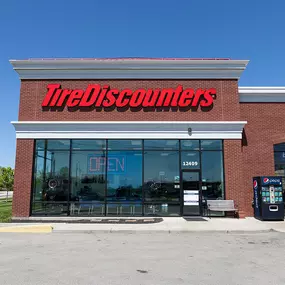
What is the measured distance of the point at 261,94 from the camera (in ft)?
55.0

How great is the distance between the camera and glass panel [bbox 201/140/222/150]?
639 inches

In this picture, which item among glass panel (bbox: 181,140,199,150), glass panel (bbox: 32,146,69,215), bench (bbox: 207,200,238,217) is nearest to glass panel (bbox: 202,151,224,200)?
bench (bbox: 207,200,238,217)

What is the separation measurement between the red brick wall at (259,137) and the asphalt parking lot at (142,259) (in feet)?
17.1

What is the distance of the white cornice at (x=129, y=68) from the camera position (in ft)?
52.9

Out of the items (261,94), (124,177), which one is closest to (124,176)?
(124,177)

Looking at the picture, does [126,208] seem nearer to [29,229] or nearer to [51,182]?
[51,182]

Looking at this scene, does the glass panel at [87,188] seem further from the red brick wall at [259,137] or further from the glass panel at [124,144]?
the red brick wall at [259,137]

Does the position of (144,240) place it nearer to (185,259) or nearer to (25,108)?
(185,259)

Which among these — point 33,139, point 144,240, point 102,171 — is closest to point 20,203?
point 33,139

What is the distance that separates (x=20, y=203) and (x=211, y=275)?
11834mm

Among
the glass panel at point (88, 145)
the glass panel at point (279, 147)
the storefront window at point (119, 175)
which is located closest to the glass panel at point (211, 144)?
the storefront window at point (119, 175)

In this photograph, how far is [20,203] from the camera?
15.6 m

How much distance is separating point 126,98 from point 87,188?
510 cm

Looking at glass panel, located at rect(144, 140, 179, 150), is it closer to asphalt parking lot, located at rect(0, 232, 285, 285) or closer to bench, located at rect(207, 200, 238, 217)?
bench, located at rect(207, 200, 238, 217)
